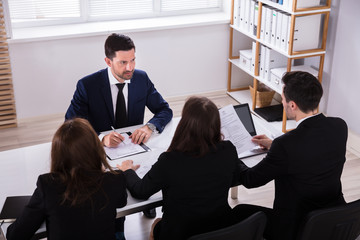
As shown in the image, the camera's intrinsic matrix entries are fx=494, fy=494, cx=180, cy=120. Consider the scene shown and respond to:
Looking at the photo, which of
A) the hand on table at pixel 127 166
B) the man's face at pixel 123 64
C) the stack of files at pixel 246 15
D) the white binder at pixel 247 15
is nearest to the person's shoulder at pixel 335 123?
the hand on table at pixel 127 166

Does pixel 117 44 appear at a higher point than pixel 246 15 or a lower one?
higher

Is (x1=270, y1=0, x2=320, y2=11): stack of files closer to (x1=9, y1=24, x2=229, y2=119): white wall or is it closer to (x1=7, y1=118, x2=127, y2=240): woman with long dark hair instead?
(x1=9, y1=24, x2=229, y2=119): white wall

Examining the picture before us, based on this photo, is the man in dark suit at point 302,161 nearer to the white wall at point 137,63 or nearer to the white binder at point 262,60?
the white binder at point 262,60

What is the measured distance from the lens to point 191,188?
229 centimetres

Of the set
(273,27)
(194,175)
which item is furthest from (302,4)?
(194,175)

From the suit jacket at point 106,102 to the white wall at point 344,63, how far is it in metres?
1.99

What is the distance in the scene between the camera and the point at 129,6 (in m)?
5.62

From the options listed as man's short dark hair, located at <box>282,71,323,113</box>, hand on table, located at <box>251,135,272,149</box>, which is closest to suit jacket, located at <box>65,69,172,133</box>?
hand on table, located at <box>251,135,272,149</box>

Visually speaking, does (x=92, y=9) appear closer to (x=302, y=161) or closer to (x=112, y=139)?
(x=112, y=139)

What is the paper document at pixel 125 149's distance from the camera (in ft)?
9.46

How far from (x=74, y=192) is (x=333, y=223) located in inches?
47.3

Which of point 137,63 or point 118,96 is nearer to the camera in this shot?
point 118,96

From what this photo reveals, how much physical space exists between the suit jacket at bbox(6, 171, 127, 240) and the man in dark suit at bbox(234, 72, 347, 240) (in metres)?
0.79

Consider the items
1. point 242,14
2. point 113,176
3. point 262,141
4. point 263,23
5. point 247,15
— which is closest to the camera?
point 113,176
